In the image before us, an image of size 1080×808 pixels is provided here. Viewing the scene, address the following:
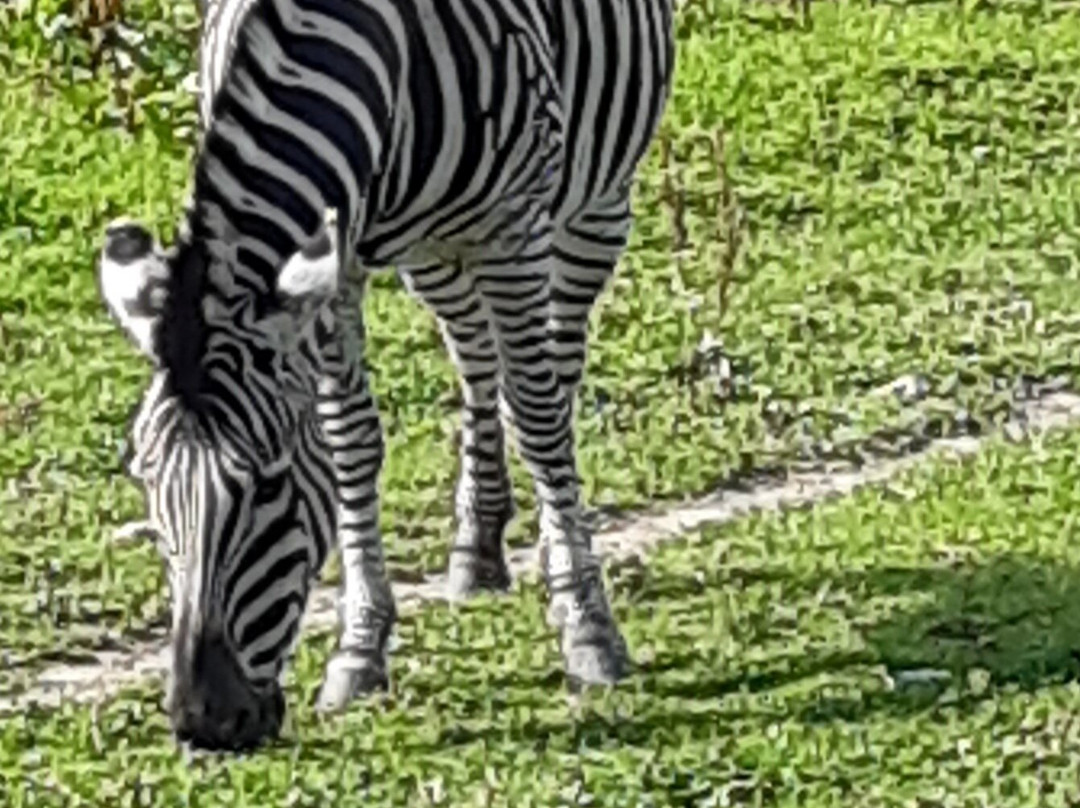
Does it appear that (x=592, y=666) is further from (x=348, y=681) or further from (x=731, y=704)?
(x=348, y=681)

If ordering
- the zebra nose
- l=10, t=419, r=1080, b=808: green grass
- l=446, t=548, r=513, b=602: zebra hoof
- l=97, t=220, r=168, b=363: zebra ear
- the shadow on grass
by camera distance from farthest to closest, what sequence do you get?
1. l=446, t=548, r=513, b=602: zebra hoof
2. the shadow on grass
3. l=10, t=419, r=1080, b=808: green grass
4. l=97, t=220, r=168, b=363: zebra ear
5. the zebra nose

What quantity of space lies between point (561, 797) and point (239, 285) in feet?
5.56

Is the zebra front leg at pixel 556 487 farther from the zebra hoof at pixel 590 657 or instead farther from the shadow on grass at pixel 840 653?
the shadow on grass at pixel 840 653

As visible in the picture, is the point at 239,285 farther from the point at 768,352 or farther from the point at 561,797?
the point at 768,352

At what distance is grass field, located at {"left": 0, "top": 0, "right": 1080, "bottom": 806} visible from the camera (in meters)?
9.26

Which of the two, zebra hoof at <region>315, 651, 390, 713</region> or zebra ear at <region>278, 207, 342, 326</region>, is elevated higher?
zebra ear at <region>278, 207, 342, 326</region>

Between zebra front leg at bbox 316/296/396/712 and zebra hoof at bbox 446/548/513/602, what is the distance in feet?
2.68

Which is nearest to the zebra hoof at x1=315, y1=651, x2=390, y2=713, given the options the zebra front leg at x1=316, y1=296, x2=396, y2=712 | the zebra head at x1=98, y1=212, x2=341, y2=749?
the zebra front leg at x1=316, y1=296, x2=396, y2=712

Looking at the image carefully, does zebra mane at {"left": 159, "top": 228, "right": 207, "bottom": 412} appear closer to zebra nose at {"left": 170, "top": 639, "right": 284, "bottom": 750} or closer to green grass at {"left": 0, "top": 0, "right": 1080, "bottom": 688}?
zebra nose at {"left": 170, "top": 639, "right": 284, "bottom": 750}

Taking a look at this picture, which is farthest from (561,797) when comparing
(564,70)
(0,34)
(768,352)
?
(0,34)

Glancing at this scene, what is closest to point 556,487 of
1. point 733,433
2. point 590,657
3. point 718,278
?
point 590,657

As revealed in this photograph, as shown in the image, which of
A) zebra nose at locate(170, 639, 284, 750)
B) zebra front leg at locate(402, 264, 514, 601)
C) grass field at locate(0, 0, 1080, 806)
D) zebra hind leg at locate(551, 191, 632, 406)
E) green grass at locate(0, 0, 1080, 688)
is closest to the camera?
zebra nose at locate(170, 639, 284, 750)

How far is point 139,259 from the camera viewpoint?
8.27 metres

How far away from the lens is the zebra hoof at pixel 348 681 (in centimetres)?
968
